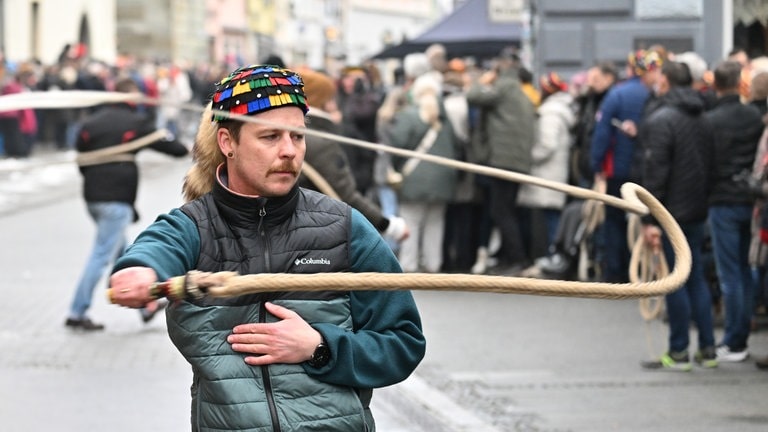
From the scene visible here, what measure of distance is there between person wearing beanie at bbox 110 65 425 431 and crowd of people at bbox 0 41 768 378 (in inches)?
157

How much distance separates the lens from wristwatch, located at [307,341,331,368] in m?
3.94

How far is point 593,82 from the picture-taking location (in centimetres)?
1430

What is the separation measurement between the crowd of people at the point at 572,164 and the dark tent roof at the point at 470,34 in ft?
17.6

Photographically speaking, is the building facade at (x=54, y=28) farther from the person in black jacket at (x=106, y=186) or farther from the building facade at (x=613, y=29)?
the person in black jacket at (x=106, y=186)

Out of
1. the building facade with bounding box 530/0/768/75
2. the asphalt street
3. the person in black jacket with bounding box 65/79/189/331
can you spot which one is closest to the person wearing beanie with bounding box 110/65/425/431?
the asphalt street

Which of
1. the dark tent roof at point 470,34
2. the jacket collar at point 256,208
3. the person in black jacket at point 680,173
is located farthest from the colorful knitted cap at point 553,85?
the jacket collar at point 256,208

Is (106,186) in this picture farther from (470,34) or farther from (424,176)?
(470,34)

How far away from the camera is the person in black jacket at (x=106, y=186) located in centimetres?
1210

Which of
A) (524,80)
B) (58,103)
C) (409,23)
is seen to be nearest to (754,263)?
(524,80)

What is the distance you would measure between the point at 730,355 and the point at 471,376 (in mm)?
1723

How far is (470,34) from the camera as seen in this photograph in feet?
85.1

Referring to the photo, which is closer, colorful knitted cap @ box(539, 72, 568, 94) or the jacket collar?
the jacket collar

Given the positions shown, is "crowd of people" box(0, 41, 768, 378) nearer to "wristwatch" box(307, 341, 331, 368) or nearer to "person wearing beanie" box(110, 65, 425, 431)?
"person wearing beanie" box(110, 65, 425, 431)

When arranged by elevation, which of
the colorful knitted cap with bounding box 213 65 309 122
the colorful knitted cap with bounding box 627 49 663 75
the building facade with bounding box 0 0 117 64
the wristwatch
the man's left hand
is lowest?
the building facade with bounding box 0 0 117 64
